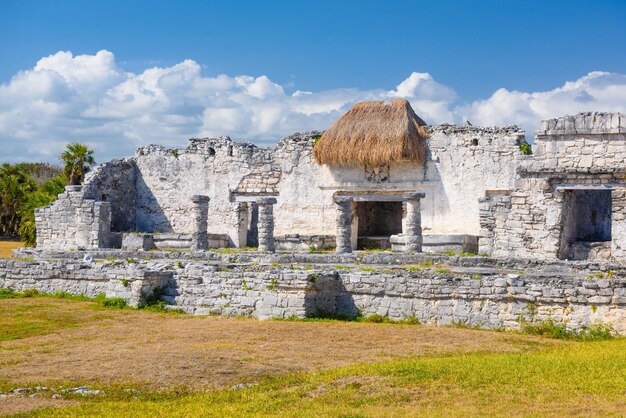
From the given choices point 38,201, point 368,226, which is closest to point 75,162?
point 38,201

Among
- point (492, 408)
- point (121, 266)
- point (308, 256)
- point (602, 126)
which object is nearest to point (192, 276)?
point (121, 266)

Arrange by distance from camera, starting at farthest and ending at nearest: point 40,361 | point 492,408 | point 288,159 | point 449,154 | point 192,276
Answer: point 288,159
point 449,154
point 192,276
point 40,361
point 492,408

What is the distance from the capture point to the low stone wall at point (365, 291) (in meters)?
11.7

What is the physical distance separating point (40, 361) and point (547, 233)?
12055 mm

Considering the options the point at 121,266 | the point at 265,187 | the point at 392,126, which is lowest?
the point at 121,266

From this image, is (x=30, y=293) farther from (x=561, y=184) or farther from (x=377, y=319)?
(x=561, y=184)

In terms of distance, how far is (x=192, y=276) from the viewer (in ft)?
47.8

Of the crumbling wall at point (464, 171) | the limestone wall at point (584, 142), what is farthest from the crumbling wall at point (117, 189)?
the limestone wall at point (584, 142)

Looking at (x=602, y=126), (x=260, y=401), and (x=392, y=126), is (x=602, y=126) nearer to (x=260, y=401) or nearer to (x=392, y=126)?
(x=392, y=126)

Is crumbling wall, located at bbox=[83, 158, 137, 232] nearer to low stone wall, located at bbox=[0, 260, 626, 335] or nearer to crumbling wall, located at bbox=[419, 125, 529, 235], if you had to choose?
low stone wall, located at bbox=[0, 260, 626, 335]

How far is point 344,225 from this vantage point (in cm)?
2019

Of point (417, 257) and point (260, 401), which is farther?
point (417, 257)

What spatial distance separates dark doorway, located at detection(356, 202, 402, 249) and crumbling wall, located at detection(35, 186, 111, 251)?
811 cm

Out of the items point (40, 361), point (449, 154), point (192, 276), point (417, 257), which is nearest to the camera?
point (40, 361)
